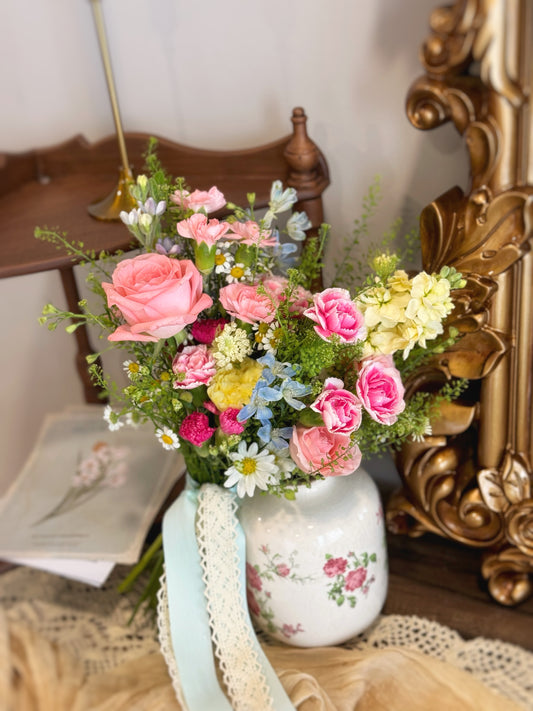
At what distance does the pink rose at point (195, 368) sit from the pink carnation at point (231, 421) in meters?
0.04

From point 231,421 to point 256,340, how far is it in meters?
0.09

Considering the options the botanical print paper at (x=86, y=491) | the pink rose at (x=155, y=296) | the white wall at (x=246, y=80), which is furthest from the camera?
the botanical print paper at (x=86, y=491)

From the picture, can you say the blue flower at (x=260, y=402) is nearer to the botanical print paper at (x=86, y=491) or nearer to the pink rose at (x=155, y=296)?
the pink rose at (x=155, y=296)

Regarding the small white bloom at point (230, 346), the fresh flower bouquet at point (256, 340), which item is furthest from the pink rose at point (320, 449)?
the small white bloom at point (230, 346)

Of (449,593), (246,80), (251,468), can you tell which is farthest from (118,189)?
(449,593)

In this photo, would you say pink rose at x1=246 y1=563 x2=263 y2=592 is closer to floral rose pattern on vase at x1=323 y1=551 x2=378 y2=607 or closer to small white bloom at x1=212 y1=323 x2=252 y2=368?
floral rose pattern on vase at x1=323 y1=551 x2=378 y2=607

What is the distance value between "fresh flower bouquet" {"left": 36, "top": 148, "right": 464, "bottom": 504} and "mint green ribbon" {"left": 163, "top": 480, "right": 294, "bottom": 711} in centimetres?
12

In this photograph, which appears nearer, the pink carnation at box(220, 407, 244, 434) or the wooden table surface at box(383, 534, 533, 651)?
the pink carnation at box(220, 407, 244, 434)

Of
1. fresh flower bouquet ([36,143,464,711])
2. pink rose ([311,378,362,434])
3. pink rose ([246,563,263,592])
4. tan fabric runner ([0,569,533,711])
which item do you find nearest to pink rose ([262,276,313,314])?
fresh flower bouquet ([36,143,464,711])

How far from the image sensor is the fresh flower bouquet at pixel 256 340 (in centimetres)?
72

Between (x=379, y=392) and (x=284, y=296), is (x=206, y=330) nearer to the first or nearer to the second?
(x=284, y=296)

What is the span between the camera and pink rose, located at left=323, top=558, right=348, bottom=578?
0.88 meters

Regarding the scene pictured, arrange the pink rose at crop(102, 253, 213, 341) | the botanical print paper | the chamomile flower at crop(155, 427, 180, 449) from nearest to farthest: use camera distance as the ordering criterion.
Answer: the pink rose at crop(102, 253, 213, 341)
the chamomile flower at crop(155, 427, 180, 449)
the botanical print paper

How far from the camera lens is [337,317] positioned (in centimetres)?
71
